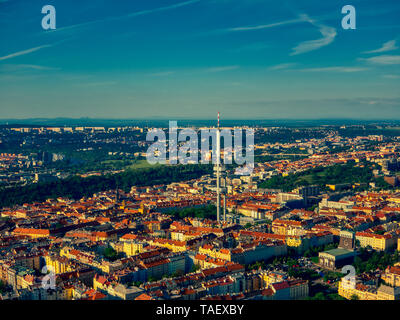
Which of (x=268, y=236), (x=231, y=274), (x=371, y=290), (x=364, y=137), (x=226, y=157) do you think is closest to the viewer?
(x=371, y=290)

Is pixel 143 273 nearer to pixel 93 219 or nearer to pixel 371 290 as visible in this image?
pixel 371 290

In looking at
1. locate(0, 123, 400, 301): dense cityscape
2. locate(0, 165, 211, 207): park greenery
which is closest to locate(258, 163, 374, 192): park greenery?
Result: locate(0, 123, 400, 301): dense cityscape

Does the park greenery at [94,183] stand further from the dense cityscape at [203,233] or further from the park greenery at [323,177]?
the park greenery at [323,177]

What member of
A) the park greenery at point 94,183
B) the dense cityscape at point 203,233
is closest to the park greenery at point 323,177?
the dense cityscape at point 203,233

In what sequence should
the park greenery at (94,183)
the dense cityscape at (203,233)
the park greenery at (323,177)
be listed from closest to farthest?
1. the dense cityscape at (203,233)
2. the park greenery at (94,183)
3. the park greenery at (323,177)

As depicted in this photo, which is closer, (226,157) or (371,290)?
(371,290)

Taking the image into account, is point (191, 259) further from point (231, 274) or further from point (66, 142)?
point (66, 142)

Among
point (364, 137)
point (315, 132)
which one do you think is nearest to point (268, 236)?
point (364, 137)

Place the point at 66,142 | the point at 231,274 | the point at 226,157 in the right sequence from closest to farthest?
Answer: the point at 231,274, the point at 226,157, the point at 66,142

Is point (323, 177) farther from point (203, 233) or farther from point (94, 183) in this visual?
point (203, 233)
